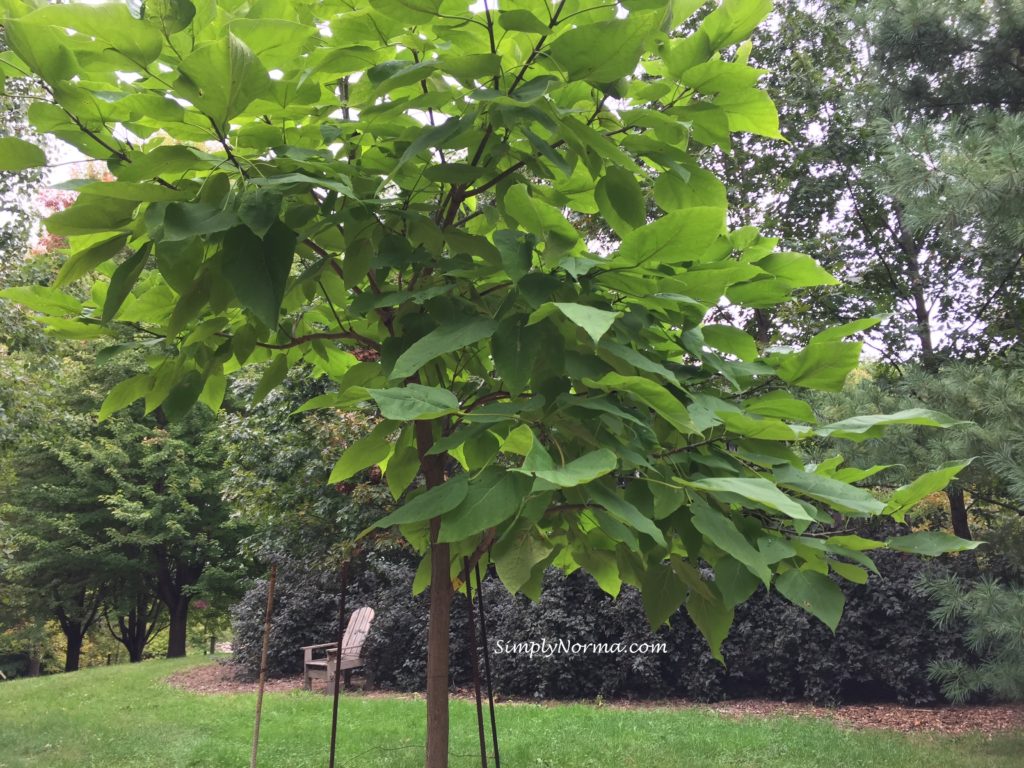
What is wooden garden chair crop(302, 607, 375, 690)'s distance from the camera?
10.2 meters

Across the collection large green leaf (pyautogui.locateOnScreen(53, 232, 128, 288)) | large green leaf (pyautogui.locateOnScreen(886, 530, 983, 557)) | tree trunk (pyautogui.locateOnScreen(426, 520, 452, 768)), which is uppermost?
large green leaf (pyautogui.locateOnScreen(53, 232, 128, 288))

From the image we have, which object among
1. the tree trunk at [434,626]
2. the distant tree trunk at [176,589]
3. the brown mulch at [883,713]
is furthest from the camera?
the distant tree trunk at [176,589]

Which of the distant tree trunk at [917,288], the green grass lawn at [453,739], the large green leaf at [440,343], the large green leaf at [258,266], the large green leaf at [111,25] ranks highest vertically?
the distant tree trunk at [917,288]

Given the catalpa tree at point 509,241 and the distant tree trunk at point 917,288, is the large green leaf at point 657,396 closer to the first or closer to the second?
the catalpa tree at point 509,241

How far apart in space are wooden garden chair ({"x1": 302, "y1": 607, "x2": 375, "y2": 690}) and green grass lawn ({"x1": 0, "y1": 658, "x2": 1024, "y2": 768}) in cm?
65

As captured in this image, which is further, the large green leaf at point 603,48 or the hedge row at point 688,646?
the hedge row at point 688,646

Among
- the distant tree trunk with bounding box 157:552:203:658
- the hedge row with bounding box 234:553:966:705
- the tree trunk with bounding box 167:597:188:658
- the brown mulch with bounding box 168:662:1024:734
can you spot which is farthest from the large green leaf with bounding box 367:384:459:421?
the tree trunk with bounding box 167:597:188:658

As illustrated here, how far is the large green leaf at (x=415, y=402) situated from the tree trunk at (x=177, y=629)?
1965cm

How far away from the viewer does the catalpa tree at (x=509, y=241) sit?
801 millimetres

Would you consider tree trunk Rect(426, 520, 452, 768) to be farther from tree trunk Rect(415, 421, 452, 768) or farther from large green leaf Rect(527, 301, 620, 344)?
large green leaf Rect(527, 301, 620, 344)

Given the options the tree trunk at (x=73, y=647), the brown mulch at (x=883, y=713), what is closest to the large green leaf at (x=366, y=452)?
the brown mulch at (x=883, y=713)

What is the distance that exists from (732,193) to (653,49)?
9.45m

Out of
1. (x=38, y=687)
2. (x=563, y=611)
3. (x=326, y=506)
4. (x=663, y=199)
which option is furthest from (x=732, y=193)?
(x=38, y=687)

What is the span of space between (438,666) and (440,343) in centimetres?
86
